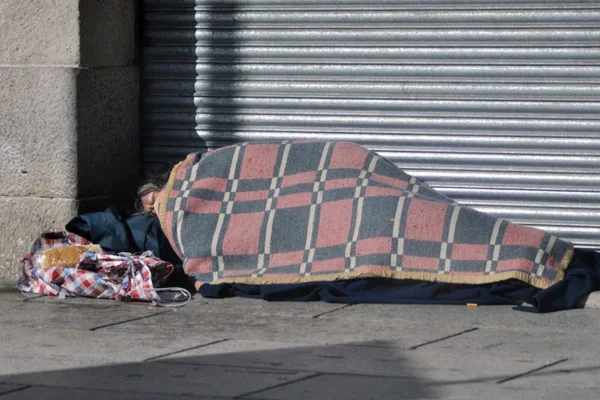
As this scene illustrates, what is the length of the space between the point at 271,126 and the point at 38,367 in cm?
283

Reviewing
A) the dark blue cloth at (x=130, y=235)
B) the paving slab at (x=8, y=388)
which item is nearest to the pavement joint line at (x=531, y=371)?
the paving slab at (x=8, y=388)

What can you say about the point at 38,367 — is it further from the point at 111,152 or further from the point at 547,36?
the point at 547,36

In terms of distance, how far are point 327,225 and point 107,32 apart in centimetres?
179

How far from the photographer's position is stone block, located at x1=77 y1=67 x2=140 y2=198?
7148 millimetres

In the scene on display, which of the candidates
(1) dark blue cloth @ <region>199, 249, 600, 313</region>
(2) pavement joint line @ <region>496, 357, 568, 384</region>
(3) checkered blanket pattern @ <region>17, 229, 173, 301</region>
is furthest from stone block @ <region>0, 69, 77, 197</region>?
(2) pavement joint line @ <region>496, 357, 568, 384</region>

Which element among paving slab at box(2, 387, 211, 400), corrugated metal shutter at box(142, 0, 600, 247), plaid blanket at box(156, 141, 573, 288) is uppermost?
corrugated metal shutter at box(142, 0, 600, 247)

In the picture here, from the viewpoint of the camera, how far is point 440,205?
6551 millimetres

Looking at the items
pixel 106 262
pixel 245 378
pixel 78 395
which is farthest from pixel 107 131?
pixel 78 395

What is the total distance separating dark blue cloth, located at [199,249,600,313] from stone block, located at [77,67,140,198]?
114 cm

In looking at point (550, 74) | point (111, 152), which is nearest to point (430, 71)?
point (550, 74)

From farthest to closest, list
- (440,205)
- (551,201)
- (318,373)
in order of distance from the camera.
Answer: (551,201) → (440,205) → (318,373)

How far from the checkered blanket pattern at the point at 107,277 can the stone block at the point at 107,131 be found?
0.64m

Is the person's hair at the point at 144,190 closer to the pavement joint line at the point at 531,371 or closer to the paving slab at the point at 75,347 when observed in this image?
the paving slab at the point at 75,347

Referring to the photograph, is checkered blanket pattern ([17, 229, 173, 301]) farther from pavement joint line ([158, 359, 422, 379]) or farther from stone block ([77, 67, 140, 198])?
pavement joint line ([158, 359, 422, 379])
